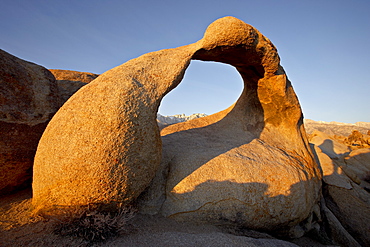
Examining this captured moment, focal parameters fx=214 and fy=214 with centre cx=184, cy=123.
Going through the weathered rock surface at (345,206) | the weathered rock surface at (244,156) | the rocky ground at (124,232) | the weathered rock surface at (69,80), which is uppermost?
the weathered rock surface at (69,80)

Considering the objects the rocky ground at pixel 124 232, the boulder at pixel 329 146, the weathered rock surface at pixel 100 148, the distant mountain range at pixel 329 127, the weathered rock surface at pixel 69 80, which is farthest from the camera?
the distant mountain range at pixel 329 127

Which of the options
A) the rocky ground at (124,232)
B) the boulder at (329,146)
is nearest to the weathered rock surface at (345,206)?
the rocky ground at (124,232)

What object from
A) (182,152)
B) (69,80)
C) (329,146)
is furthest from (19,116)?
(329,146)

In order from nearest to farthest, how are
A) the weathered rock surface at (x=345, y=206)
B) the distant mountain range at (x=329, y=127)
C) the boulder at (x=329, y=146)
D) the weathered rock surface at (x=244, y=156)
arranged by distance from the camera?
the weathered rock surface at (x=244, y=156) → the weathered rock surface at (x=345, y=206) → the boulder at (x=329, y=146) → the distant mountain range at (x=329, y=127)

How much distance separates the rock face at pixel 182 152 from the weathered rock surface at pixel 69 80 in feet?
4.79

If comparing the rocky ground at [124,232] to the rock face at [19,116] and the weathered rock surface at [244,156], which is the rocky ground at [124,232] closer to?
the weathered rock surface at [244,156]

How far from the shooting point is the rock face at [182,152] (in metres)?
2.15

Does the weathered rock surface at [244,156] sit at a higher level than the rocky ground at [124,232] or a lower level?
higher

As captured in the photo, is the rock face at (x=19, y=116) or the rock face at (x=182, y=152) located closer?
the rock face at (x=182, y=152)

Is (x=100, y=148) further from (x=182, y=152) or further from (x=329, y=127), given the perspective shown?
(x=329, y=127)

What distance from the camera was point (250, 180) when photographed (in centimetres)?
289

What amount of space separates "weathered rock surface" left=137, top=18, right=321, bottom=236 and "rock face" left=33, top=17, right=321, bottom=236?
0.01 meters

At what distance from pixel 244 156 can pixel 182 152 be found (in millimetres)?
963

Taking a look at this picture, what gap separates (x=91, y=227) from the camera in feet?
6.49
